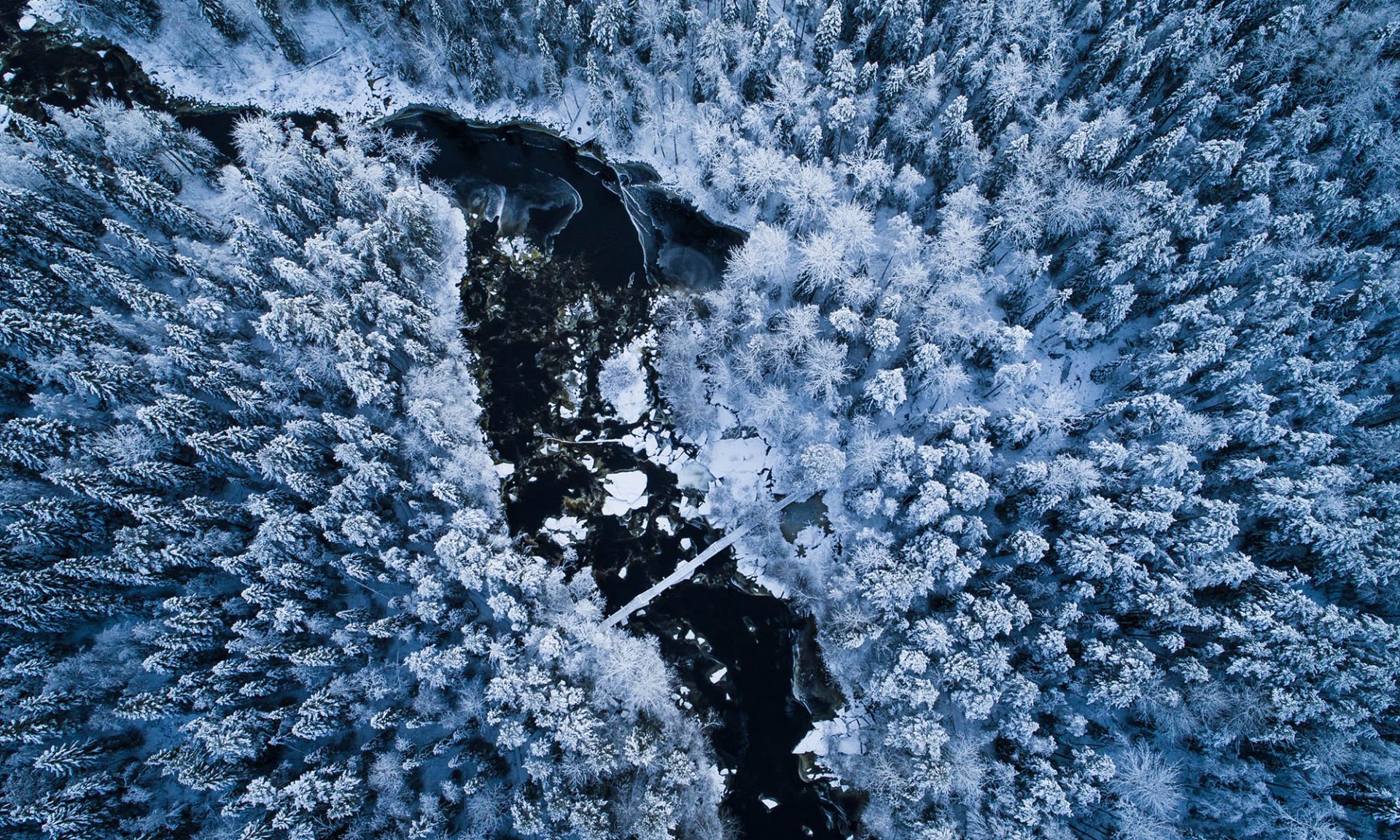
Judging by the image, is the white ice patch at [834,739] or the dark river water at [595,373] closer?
the white ice patch at [834,739]

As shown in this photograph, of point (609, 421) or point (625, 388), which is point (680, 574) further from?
point (625, 388)

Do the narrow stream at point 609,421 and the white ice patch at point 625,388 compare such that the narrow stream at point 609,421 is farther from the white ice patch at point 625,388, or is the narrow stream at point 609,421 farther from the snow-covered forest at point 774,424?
the snow-covered forest at point 774,424

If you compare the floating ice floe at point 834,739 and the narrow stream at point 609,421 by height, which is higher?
the narrow stream at point 609,421

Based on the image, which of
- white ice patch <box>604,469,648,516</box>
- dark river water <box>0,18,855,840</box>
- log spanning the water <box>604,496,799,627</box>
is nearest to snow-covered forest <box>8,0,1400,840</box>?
log spanning the water <box>604,496,799,627</box>

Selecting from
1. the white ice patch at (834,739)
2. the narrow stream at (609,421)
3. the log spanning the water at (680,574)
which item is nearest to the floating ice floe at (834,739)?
the white ice patch at (834,739)

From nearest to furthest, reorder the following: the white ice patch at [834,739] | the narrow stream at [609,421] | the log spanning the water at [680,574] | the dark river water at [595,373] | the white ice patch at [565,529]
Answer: the white ice patch at [834,739] < the narrow stream at [609,421] < the dark river water at [595,373] < the log spanning the water at [680,574] < the white ice patch at [565,529]

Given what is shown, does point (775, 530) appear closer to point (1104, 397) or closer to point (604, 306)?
point (604, 306)
